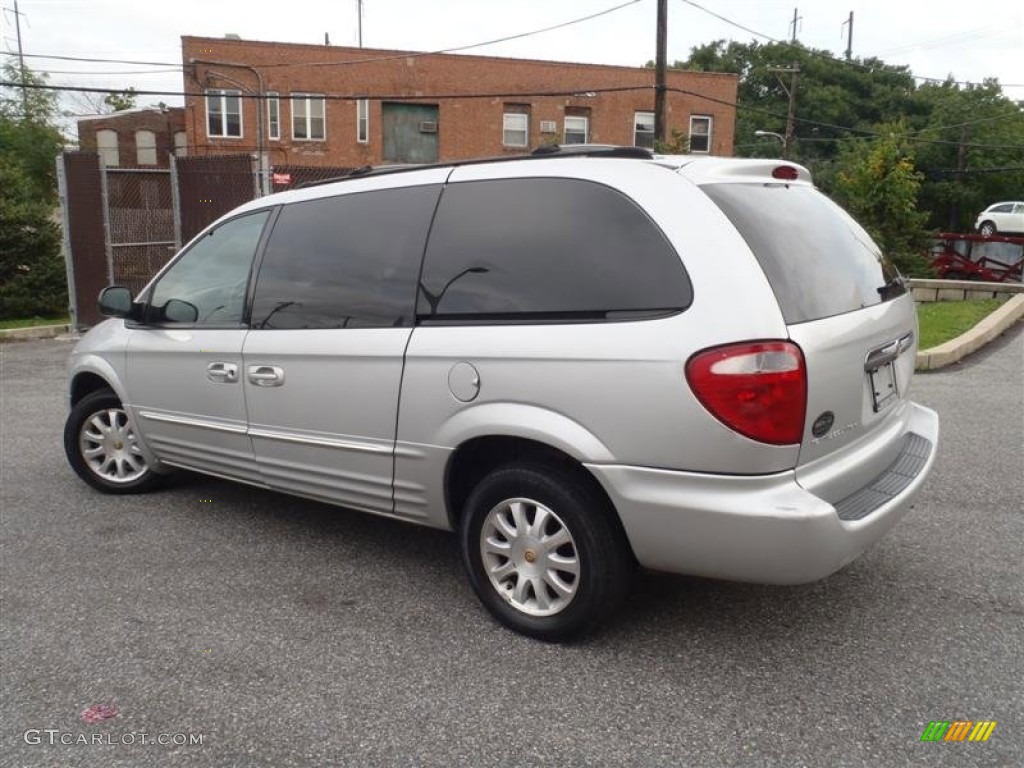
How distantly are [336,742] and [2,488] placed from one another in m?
3.79

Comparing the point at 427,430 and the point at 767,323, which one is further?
the point at 427,430

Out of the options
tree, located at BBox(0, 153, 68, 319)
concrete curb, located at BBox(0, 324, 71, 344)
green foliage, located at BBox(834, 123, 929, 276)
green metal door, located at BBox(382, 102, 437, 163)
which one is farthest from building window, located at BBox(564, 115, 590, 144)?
concrete curb, located at BBox(0, 324, 71, 344)

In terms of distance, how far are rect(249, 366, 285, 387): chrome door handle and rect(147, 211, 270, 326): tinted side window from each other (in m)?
0.32

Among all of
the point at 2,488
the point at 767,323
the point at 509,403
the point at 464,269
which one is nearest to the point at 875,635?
the point at 767,323

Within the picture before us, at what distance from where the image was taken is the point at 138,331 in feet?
15.7

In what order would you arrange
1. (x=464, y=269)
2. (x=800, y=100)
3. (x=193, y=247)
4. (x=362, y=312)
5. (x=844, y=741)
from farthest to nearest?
(x=800, y=100), (x=193, y=247), (x=362, y=312), (x=464, y=269), (x=844, y=741)

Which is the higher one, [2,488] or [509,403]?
[509,403]

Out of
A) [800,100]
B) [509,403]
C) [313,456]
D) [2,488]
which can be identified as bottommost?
[2,488]

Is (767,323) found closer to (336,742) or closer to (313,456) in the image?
(336,742)

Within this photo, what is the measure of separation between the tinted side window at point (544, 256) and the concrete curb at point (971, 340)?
17.4 feet

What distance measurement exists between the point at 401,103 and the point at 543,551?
33.2 m

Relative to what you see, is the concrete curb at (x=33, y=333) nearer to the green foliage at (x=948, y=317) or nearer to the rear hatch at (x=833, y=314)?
the green foliage at (x=948, y=317)

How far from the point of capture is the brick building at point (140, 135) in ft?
121

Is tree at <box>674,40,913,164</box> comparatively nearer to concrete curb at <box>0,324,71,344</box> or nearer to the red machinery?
the red machinery
